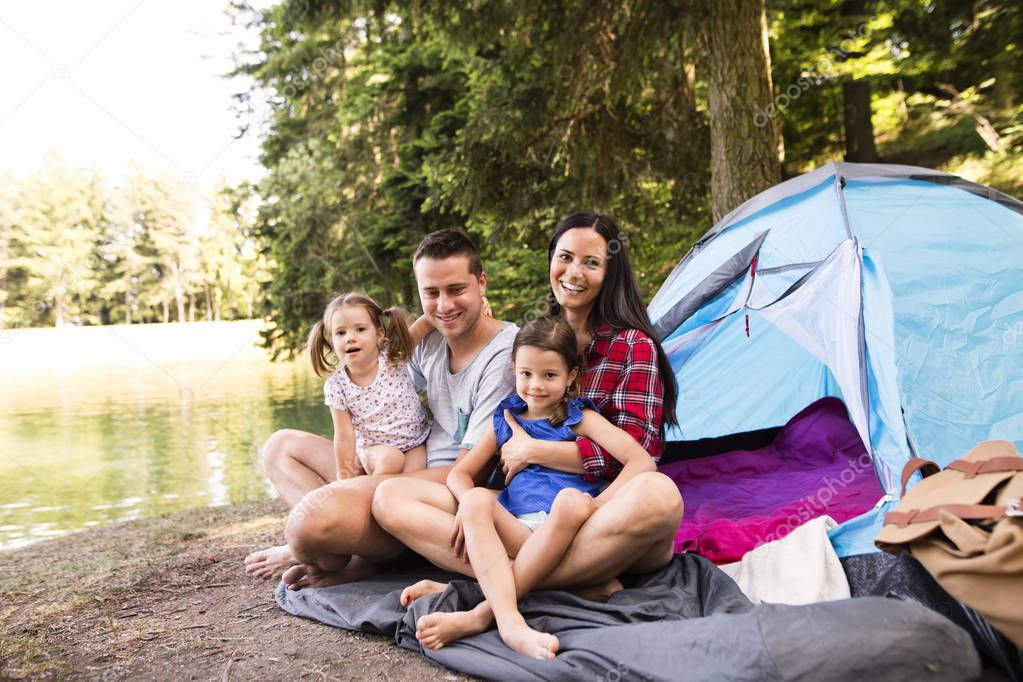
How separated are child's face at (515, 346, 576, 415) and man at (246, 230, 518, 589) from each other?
0.69ft

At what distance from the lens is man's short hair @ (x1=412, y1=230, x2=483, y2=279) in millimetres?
2592

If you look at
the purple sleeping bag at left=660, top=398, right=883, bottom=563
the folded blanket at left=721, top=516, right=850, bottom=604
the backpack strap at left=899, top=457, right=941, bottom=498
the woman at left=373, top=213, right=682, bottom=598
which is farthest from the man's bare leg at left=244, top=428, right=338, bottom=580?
the backpack strap at left=899, top=457, right=941, bottom=498

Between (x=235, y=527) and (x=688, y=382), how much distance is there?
253 centimetres

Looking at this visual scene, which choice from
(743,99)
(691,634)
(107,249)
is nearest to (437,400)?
(691,634)

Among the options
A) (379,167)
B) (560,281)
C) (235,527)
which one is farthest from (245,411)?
(560,281)

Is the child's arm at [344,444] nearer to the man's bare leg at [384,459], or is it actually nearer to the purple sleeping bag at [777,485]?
the man's bare leg at [384,459]

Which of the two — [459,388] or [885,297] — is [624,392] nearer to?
[459,388]

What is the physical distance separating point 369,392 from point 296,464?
51 cm

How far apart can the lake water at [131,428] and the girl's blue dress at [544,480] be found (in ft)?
10.6

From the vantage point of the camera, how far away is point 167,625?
101 inches

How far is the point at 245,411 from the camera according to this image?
12.9 meters

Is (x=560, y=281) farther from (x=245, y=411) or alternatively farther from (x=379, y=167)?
(x=245, y=411)

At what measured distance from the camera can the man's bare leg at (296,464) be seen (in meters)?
3.01

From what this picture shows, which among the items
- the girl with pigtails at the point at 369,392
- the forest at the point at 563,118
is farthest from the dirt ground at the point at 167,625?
the forest at the point at 563,118
